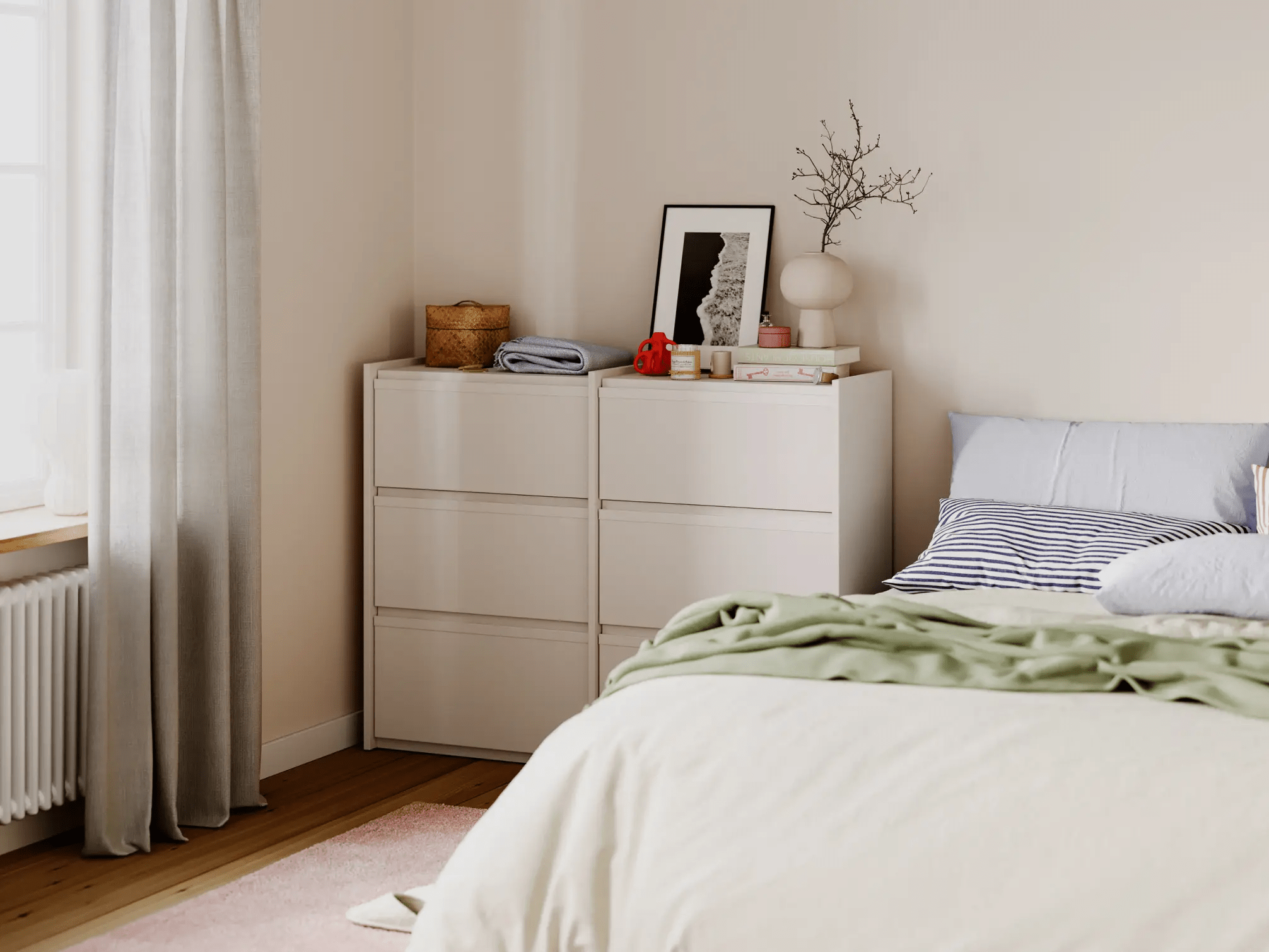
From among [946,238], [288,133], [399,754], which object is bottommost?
[399,754]

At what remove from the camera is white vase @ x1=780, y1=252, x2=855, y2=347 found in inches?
145

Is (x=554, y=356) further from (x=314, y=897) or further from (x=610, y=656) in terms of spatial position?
(x=314, y=897)

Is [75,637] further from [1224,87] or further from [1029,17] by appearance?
[1224,87]

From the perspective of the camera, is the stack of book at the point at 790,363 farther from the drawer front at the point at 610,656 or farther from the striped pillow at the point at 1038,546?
the drawer front at the point at 610,656

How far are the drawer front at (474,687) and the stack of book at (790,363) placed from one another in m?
0.85

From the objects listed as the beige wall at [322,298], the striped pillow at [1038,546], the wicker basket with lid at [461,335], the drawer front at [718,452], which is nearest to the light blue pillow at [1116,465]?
the striped pillow at [1038,546]

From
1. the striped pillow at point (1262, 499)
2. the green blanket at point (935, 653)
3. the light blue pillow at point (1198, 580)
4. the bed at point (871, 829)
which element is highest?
the striped pillow at point (1262, 499)

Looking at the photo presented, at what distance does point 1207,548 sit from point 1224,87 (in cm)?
140

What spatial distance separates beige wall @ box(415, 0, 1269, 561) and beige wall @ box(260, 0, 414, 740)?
0.58 feet

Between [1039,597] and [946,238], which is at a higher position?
[946,238]

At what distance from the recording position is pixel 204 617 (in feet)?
11.0

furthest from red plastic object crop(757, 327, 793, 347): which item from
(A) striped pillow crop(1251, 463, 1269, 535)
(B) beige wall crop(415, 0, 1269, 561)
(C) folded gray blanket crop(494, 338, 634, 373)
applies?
(A) striped pillow crop(1251, 463, 1269, 535)

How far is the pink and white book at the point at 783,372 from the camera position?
3.60m

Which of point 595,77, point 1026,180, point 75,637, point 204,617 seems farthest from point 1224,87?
point 75,637
